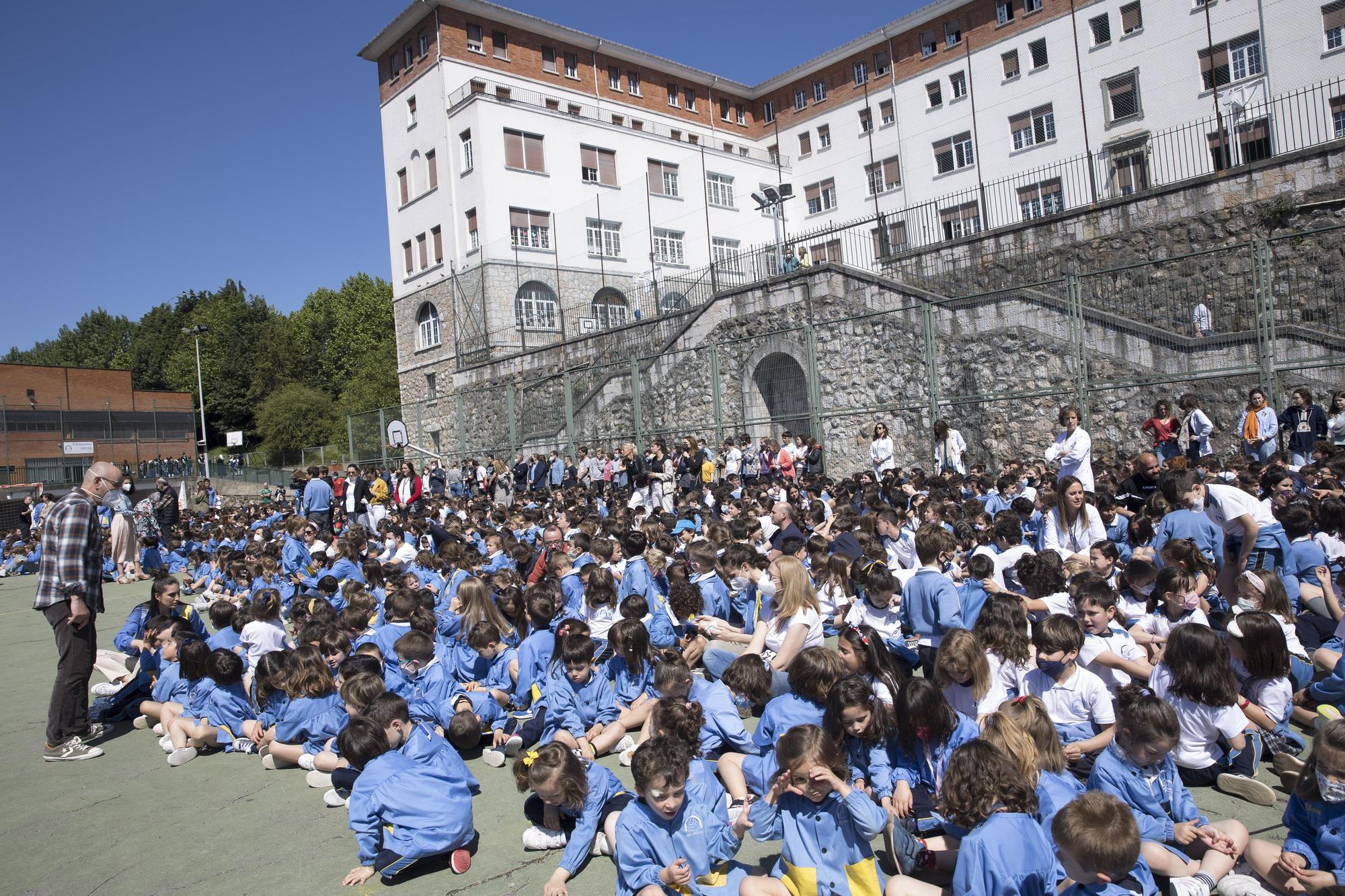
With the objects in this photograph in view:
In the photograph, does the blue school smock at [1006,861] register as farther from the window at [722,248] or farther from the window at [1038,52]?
the window at [1038,52]

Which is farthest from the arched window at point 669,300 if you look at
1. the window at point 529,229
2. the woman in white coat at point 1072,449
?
the woman in white coat at point 1072,449

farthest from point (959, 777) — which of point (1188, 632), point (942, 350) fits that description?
point (942, 350)

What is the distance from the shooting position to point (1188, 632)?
396cm

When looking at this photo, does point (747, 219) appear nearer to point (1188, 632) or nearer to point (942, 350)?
point (942, 350)

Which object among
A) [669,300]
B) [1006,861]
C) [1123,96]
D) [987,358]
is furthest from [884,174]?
[1006,861]

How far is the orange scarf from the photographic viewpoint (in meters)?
10.1

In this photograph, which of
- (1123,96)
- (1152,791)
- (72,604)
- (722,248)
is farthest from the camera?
(722,248)

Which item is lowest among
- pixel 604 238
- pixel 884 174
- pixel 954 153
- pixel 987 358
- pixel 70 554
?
pixel 70 554

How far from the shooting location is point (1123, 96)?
29.8 m

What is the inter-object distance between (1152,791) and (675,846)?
2009mm

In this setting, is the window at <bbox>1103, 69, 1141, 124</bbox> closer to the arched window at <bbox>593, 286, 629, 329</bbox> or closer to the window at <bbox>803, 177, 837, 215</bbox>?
the window at <bbox>803, 177, 837, 215</bbox>

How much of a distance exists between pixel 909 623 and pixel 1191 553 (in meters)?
1.81

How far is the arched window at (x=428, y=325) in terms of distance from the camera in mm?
34750

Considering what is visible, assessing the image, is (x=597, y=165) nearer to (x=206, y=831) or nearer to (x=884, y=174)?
(x=884, y=174)
